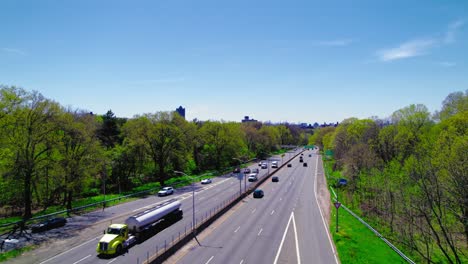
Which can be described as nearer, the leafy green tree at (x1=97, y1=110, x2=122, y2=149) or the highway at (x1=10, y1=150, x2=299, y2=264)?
the highway at (x1=10, y1=150, x2=299, y2=264)

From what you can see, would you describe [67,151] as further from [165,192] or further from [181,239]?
[181,239]

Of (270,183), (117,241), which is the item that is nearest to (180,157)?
(270,183)

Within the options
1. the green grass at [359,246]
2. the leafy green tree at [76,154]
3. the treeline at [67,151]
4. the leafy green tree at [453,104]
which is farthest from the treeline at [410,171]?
the leafy green tree at [76,154]

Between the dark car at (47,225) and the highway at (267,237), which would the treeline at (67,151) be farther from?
the highway at (267,237)

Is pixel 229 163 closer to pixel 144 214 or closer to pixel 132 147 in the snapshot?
pixel 132 147

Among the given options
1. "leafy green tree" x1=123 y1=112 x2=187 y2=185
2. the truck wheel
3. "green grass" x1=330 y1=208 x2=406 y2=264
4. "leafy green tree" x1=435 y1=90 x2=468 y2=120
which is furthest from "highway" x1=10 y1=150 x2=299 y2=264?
"leafy green tree" x1=435 y1=90 x2=468 y2=120

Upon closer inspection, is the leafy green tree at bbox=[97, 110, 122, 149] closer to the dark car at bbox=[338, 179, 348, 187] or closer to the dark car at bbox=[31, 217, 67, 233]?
the dark car at bbox=[31, 217, 67, 233]
